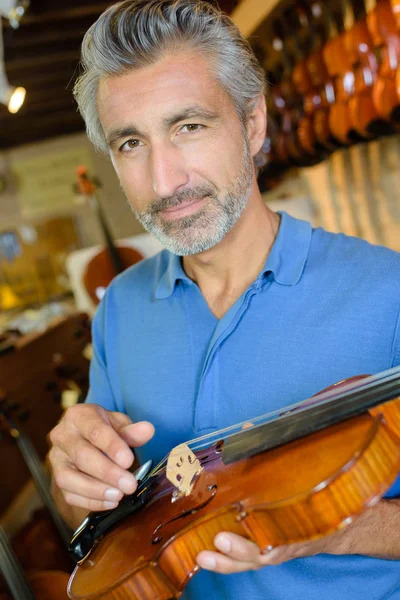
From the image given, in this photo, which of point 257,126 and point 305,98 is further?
point 305,98

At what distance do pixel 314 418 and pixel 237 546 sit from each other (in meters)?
0.17

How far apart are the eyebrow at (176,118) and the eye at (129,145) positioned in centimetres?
2

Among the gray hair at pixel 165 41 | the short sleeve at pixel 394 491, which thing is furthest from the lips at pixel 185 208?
the short sleeve at pixel 394 491

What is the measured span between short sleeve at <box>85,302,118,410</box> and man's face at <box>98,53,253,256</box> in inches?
12.8

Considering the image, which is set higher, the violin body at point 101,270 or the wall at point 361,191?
the violin body at point 101,270

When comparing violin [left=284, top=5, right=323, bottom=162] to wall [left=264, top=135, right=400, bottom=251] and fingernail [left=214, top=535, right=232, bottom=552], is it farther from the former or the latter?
fingernail [left=214, top=535, right=232, bottom=552]

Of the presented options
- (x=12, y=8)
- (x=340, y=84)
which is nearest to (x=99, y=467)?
(x=340, y=84)

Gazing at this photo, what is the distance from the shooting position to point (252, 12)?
322 centimetres

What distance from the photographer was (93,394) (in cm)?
139

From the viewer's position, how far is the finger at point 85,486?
0.85 m

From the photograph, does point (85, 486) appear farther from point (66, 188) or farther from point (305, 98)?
point (66, 188)

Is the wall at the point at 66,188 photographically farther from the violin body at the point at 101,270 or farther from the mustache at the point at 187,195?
the mustache at the point at 187,195

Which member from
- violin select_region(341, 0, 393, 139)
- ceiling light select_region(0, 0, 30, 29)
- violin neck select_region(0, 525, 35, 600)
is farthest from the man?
ceiling light select_region(0, 0, 30, 29)

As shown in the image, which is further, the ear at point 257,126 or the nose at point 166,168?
the ear at point 257,126
